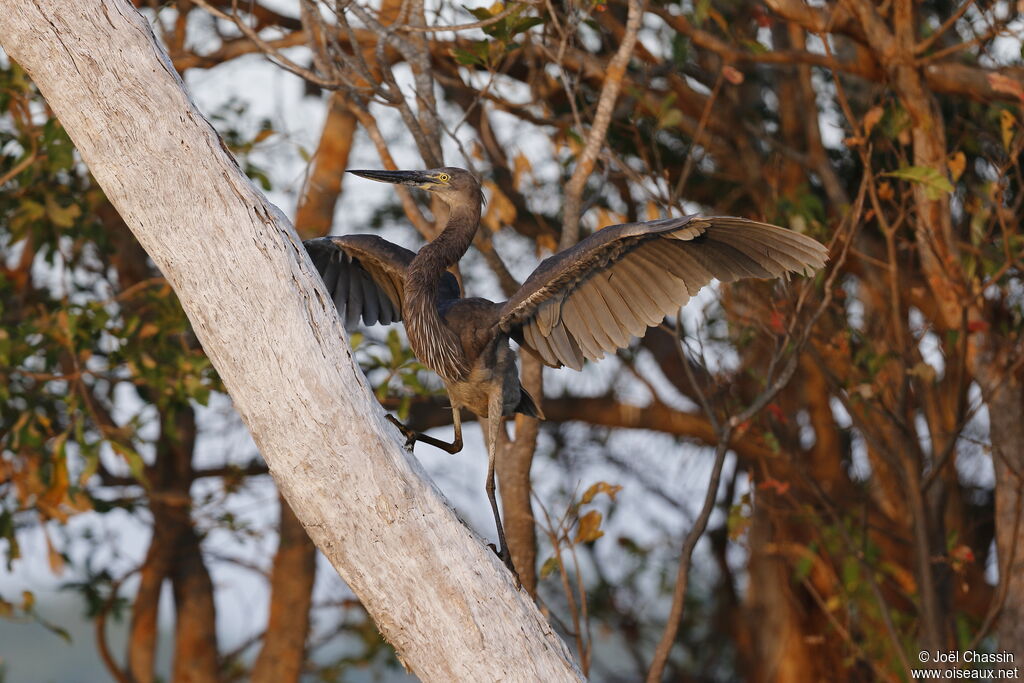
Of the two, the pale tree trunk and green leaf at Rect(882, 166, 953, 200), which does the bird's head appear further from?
green leaf at Rect(882, 166, 953, 200)

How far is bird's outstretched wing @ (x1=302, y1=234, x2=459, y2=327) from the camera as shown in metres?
3.20

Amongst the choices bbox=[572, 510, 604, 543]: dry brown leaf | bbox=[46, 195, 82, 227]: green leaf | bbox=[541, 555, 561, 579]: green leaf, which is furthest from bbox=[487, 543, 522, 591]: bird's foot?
bbox=[46, 195, 82, 227]: green leaf

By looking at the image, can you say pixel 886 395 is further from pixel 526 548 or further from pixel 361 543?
pixel 361 543

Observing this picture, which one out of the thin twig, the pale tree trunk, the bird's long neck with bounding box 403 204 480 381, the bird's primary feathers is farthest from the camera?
the thin twig

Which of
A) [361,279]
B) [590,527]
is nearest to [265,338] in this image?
[361,279]

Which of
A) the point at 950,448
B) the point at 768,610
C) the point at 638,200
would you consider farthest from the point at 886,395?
the point at 768,610

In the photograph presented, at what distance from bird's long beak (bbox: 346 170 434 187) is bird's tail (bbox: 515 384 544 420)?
2.19ft

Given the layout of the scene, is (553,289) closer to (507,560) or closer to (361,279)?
(507,560)

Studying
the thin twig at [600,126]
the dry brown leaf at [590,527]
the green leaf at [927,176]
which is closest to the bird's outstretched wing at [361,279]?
the thin twig at [600,126]

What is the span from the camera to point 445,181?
315 cm

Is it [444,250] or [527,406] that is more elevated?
[444,250]

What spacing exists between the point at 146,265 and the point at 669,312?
3.85 m

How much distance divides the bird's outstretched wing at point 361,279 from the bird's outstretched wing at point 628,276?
0.44 meters

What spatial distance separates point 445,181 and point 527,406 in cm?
68
